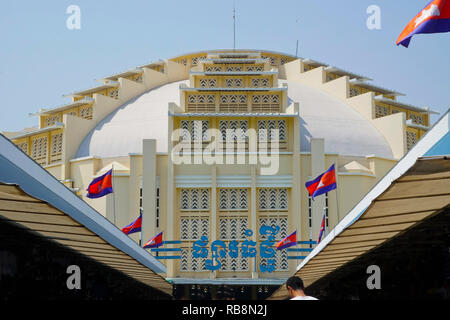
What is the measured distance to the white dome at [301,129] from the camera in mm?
44531

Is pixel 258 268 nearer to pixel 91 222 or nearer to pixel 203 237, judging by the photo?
pixel 203 237

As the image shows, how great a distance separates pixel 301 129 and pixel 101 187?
1605 centimetres

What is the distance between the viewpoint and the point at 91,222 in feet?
51.3

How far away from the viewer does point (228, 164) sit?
40.4 metres

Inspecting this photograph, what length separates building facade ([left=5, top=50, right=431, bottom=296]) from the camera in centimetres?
3959

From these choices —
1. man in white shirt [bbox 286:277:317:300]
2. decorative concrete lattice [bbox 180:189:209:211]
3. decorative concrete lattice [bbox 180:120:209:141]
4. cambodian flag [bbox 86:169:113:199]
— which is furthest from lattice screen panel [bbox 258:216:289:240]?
man in white shirt [bbox 286:277:317:300]

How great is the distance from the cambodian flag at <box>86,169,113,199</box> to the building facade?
7100 millimetres

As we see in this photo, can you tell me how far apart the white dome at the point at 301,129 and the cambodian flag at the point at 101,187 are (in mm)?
10592

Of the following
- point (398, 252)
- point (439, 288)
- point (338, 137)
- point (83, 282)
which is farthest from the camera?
point (338, 137)

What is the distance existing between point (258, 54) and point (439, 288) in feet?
112

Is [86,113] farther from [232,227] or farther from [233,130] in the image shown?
[232,227]

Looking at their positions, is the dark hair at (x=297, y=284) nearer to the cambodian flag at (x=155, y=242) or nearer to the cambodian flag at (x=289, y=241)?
the cambodian flag at (x=289, y=241)

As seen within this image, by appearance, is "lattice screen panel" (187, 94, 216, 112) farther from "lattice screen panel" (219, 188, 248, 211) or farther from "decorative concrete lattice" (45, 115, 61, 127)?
"decorative concrete lattice" (45, 115, 61, 127)
